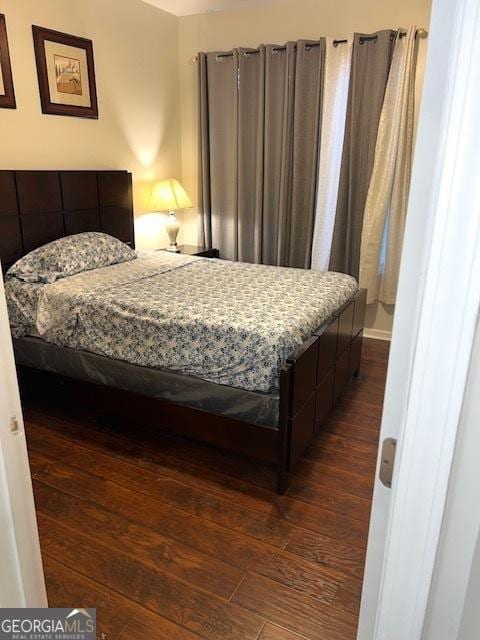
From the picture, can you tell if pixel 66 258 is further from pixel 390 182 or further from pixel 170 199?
pixel 390 182

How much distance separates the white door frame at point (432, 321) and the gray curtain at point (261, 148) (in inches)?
138

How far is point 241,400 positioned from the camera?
2125 mm

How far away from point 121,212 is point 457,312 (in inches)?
142

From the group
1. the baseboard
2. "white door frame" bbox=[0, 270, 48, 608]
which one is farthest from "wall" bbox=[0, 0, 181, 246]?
"white door frame" bbox=[0, 270, 48, 608]

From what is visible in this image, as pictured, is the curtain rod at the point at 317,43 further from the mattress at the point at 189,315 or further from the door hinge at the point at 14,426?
the door hinge at the point at 14,426

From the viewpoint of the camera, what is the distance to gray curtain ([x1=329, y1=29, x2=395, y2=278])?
3484mm

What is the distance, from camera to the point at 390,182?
3.65 meters

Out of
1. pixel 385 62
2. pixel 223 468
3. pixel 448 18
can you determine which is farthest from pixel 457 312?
pixel 385 62

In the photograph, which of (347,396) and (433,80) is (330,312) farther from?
(433,80)

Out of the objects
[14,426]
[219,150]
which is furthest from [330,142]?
[14,426]

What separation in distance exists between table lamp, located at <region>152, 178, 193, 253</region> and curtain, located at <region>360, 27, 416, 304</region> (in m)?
1.67

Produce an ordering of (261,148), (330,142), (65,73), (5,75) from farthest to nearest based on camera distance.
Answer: (261,148)
(330,142)
(65,73)
(5,75)

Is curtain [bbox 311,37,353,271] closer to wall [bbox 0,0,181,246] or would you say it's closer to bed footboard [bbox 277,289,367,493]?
bed footboard [bbox 277,289,367,493]

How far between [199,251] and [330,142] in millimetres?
1503
